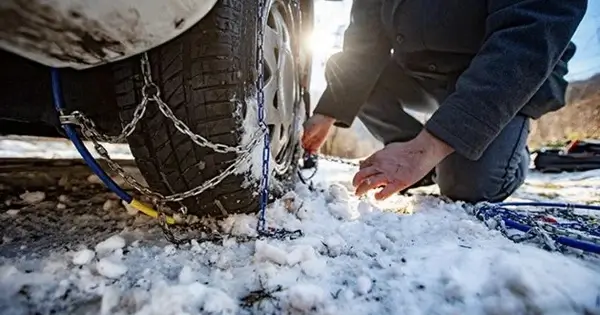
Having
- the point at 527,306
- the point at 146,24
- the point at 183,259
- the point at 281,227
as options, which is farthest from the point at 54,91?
the point at 527,306

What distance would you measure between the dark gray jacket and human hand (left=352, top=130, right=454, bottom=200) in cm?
3

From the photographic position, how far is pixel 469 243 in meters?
0.77

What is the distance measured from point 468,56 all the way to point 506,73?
1.13 feet

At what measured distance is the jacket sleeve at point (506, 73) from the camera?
917 mm

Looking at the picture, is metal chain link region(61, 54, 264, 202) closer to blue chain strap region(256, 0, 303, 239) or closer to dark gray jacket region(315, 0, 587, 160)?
blue chain strap region(256, 0, 303, 239)

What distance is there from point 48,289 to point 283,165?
0.58 meters

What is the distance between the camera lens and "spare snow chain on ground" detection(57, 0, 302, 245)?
0.66 meters

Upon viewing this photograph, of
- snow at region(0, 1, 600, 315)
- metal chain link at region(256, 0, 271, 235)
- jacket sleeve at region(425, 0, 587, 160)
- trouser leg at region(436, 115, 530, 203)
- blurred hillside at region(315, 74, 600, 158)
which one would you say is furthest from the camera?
blurred hillside at region(315, 74, 600, 158)

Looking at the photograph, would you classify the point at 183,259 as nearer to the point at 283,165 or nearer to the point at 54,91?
the point at 54,91

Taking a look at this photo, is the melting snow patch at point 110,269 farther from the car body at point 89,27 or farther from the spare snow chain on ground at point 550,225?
the spare snow chain on ground at point 550,225

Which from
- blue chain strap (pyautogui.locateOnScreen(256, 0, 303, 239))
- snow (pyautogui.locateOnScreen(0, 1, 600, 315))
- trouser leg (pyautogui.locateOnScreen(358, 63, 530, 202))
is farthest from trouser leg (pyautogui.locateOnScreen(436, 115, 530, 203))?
blue chain strap (pyautogui.locateOnScreen(256, 0, 303, 239))

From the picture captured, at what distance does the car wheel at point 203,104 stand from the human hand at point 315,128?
760 mm

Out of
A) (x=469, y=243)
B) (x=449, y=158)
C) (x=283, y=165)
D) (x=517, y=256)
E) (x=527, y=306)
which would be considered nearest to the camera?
(x=527, y=306)

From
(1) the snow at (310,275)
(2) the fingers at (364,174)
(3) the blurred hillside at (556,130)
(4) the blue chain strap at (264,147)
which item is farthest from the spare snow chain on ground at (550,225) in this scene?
(3) the blurred hillside at (556,130)
